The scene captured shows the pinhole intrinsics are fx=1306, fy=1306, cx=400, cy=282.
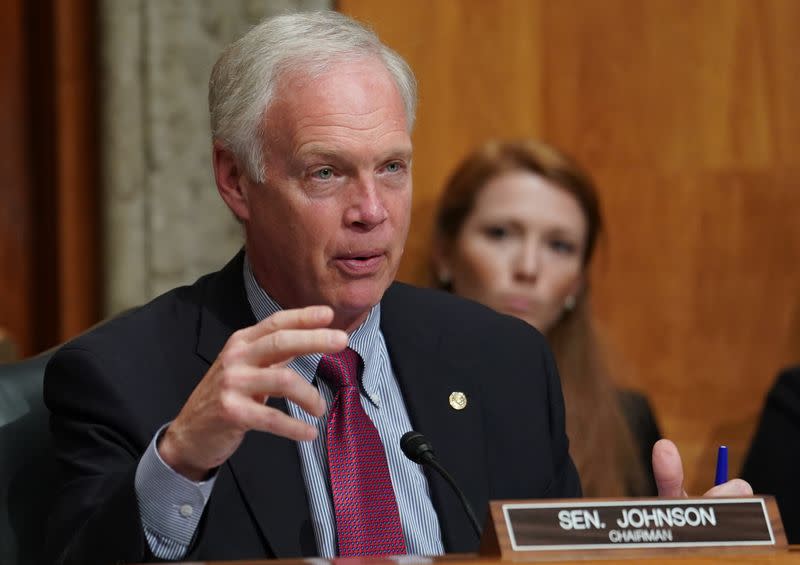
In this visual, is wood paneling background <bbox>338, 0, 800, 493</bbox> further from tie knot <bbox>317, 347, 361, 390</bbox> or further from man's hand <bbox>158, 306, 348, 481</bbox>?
man's hand <bbox>158, 306, 348, 481</bbox>

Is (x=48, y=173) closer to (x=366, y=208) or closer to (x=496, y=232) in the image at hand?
(x=496, y=232)

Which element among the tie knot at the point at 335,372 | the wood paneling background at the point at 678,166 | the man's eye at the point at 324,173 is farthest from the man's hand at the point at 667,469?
the wood paneling background at the point at 678,166

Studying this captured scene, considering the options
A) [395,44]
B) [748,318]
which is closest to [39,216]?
[395,44]

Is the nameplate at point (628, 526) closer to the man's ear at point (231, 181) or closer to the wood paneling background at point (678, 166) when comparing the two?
the man's ear at point (231, 181)

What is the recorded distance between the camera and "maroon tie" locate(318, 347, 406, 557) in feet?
6.34

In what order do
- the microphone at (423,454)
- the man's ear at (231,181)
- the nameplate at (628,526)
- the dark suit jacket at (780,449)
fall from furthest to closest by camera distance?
the dark suit jacket at (780,449) → the man's ear at (231,181) → the microphone at (423,454) → the nameplate at (628,526)

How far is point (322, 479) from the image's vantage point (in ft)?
6.55

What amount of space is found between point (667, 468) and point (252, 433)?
62 centimetres

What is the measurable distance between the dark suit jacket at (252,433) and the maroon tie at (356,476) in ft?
0.19

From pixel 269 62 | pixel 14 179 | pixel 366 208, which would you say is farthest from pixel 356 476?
pixel 14 179

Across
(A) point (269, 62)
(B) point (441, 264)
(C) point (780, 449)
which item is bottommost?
(C) point (780, 449)

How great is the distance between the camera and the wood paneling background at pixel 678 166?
3.76m

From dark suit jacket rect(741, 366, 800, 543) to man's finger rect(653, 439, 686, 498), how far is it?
1674 millimetres

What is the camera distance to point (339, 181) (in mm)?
2066
